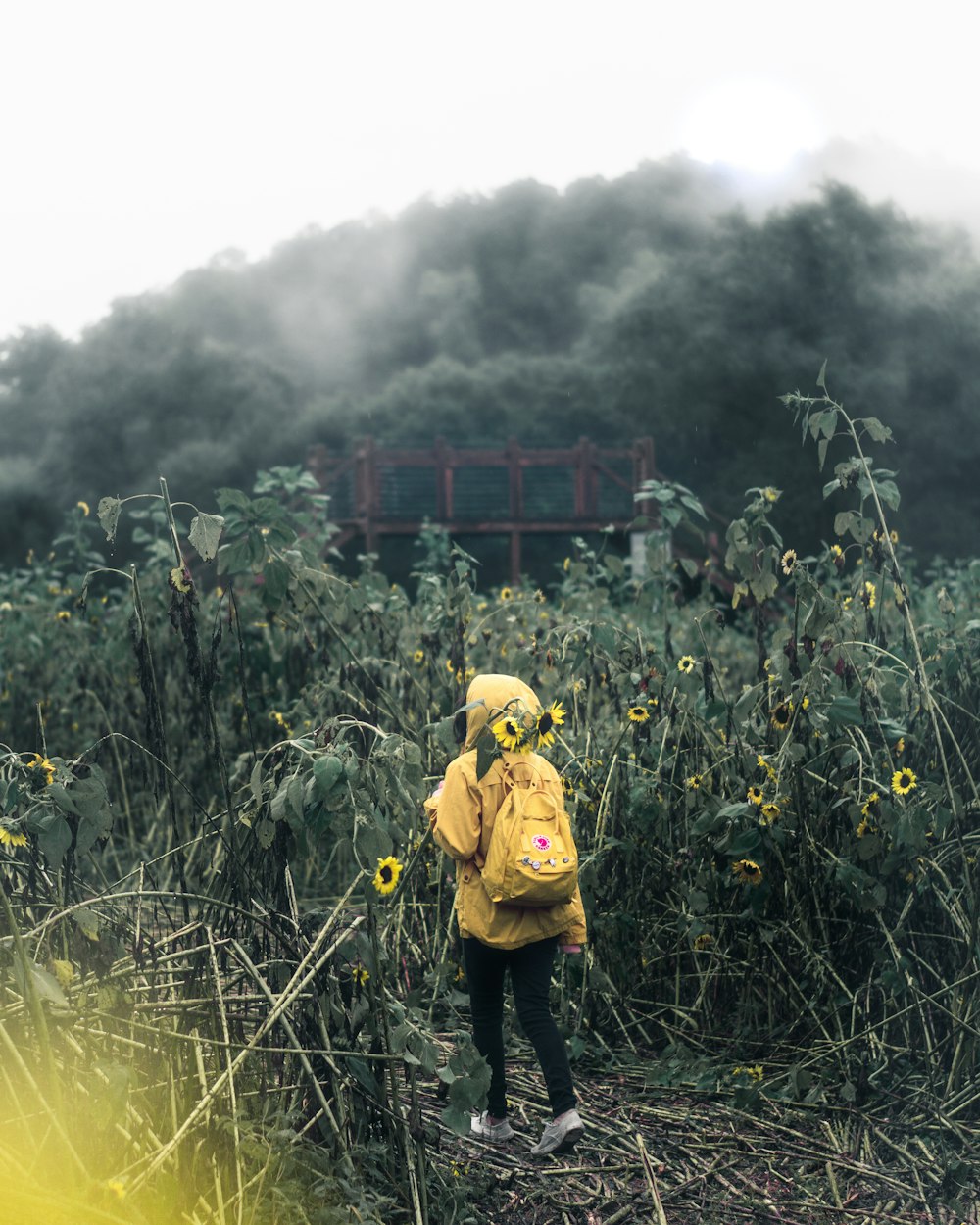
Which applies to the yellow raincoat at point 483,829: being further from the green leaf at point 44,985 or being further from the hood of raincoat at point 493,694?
the green leaf at point 44,985

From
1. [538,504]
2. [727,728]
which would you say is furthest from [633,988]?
[538,504]

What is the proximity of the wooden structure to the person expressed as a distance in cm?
1308

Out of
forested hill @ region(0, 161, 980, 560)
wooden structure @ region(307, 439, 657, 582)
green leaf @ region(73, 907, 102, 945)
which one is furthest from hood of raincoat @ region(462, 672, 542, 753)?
forested hill @ region(0, 161, 980, 560)

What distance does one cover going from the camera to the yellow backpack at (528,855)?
279 centimetres

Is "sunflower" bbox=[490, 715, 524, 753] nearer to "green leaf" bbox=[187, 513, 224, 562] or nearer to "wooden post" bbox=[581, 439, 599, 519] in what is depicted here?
"green leaf" bbox=[187, 513, 224, 562]

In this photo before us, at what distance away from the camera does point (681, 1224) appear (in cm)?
265

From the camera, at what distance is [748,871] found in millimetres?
3246

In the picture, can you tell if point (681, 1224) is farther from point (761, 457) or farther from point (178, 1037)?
point (761, 457)

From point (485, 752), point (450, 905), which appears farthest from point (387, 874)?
point (450, 905)

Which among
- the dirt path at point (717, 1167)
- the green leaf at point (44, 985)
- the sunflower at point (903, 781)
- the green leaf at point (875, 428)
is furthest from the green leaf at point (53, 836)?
the green leaf at point (875, 428)

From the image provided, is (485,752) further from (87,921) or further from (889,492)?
(889,492)

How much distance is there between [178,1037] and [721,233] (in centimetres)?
2769

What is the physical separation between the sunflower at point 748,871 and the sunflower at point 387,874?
1.11m

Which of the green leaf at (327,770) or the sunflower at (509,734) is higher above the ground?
the green leaf at (327,770)
